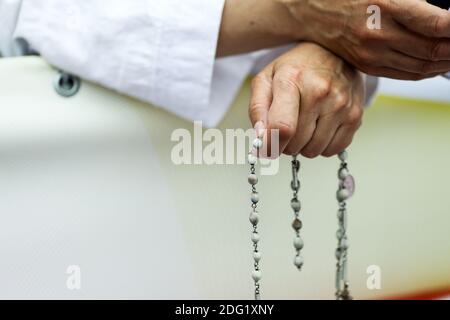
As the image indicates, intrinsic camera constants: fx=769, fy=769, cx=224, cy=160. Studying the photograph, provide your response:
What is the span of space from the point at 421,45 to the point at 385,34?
36 millimetres

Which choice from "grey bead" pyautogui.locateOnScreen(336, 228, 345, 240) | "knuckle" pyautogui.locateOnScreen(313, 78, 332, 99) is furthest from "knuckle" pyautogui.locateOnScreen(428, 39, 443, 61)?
"grey bead" pyautogui.locateOnScreen(336, 228, 345, 240)

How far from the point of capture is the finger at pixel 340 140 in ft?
2.57

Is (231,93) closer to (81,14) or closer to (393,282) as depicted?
(81,14)

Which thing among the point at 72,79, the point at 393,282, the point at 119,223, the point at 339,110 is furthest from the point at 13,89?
the point at 393,282

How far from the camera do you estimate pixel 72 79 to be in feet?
2.67

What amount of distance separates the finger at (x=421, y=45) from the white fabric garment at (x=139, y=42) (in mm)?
196

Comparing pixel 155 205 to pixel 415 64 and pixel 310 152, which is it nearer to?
pixel 310 152

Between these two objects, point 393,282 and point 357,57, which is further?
point 393,282

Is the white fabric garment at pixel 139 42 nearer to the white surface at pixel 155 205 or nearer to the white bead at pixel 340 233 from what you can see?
the white surface at pixel 155 205

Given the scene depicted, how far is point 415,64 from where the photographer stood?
0.76 metres

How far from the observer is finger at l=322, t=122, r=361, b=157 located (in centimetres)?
78

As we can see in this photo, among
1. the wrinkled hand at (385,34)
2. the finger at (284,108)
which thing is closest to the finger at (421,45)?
the wrinkled hand at (385,34)
